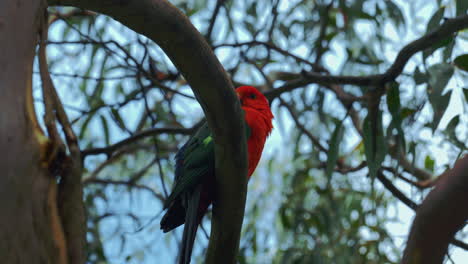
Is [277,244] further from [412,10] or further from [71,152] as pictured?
[71,152]

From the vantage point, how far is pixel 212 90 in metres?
1.50

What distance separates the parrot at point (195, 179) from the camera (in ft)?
6.29

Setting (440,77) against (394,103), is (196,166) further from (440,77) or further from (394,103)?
(440,77)

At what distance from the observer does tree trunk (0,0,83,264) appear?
4.06 feet

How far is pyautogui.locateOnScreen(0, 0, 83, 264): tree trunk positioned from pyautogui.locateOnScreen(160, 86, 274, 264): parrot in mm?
589

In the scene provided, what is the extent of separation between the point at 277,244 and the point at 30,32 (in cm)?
310

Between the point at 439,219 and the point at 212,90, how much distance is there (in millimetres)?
716

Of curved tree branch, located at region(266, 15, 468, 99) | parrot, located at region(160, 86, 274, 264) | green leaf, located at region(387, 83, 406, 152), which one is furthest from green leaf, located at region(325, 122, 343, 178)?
parrot, located at region(160, 86, 274, 264)

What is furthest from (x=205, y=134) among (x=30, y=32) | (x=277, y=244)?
(x=277, y=244)

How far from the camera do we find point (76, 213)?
1.68m

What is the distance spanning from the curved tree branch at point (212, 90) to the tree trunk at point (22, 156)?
16 centimetres

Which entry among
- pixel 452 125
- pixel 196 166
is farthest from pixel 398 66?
pixel 196 166

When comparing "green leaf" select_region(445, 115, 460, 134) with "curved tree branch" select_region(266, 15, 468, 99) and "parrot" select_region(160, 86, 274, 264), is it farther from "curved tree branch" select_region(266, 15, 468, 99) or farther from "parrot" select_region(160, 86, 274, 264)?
"parrot" select_region(160, 86, 274, 264)

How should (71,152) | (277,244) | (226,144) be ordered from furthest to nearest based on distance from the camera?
(277,244), (71,152), (226,144)
